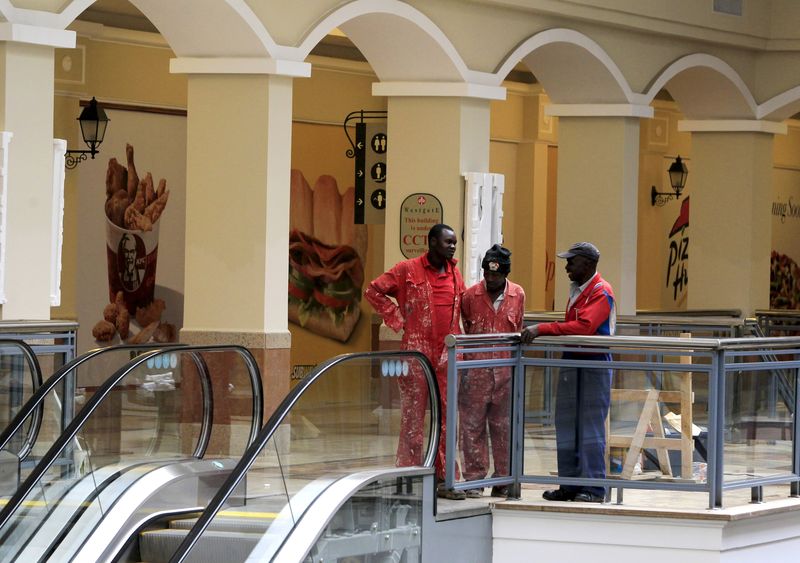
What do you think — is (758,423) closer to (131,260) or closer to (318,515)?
(318,515)

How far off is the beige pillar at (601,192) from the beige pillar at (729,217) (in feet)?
7.42

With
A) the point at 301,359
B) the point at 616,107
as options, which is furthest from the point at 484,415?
the point at 301,359

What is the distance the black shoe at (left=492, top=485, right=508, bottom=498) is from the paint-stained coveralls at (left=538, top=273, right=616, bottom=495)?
402 millimetres

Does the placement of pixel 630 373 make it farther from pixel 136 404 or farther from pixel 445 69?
pixel 445 69

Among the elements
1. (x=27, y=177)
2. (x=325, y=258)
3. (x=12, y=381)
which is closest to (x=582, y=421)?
(x=12, y=381)

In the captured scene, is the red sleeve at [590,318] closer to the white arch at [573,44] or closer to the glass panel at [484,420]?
the glass panel at [484,420]

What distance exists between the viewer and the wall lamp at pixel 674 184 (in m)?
23.6

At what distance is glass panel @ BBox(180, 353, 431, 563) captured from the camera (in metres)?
8.58

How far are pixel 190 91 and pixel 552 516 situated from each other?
5.69m

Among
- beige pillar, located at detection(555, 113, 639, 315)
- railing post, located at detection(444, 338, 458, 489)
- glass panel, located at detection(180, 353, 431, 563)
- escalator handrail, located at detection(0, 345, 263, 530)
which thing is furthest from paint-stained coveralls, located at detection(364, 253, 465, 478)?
beige pillar, located at detection(555, 113, 639, 315)

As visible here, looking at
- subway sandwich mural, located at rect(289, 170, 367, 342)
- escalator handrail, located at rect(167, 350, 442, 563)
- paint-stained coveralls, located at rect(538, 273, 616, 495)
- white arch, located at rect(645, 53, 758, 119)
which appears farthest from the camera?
subway sandwich mural, located at rect(289, 170, 367, 342)

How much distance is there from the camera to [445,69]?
15.6m

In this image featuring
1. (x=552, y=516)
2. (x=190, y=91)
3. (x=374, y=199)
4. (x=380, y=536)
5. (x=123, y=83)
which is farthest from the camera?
(x=374, y=199)

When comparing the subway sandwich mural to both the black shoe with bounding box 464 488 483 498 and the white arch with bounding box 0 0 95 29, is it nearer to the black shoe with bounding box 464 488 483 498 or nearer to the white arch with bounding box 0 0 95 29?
the white arch with bounding box 0 0 95 29
